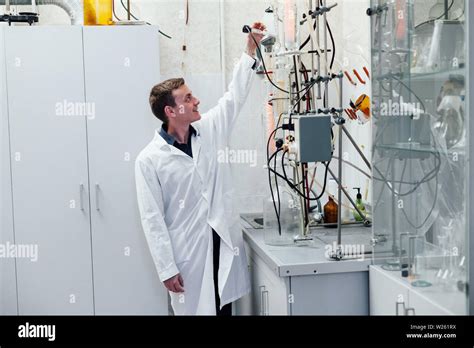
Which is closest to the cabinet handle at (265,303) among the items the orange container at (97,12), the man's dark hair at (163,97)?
the man's dark hair at (163,97)

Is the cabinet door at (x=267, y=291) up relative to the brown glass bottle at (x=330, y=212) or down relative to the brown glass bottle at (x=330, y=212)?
down

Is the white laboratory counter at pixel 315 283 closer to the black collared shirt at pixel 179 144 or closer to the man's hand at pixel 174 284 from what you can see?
the man's hand at pixel 174 284

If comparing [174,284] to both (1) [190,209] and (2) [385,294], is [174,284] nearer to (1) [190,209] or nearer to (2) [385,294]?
(1) [190,209]

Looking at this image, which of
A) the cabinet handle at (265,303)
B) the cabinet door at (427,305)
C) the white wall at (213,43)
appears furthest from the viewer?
the white wall at (213,43)

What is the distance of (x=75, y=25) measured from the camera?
2.96m

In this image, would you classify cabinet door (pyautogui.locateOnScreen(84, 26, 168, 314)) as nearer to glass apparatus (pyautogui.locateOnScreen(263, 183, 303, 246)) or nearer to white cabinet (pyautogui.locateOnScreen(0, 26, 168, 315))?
white cabinet (pyautogui.locateOnScreen(0, 26, 168, 315))

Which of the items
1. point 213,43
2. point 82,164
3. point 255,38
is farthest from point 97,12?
point 255,38

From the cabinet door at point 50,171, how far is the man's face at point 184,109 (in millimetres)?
655

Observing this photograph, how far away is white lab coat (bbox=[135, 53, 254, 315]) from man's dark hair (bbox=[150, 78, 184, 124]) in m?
0.11

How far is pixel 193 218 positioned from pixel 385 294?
3.02 feet

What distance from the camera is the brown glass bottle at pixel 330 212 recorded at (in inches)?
101

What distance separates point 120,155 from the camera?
299cm

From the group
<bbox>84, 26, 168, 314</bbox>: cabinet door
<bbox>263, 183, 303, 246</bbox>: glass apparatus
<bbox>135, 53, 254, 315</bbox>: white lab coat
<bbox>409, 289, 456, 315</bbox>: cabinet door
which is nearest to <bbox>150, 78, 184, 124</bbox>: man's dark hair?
<bbox>135, 53, 254, 315</bbox>: white lab coat

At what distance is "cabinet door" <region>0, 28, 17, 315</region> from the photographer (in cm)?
295
